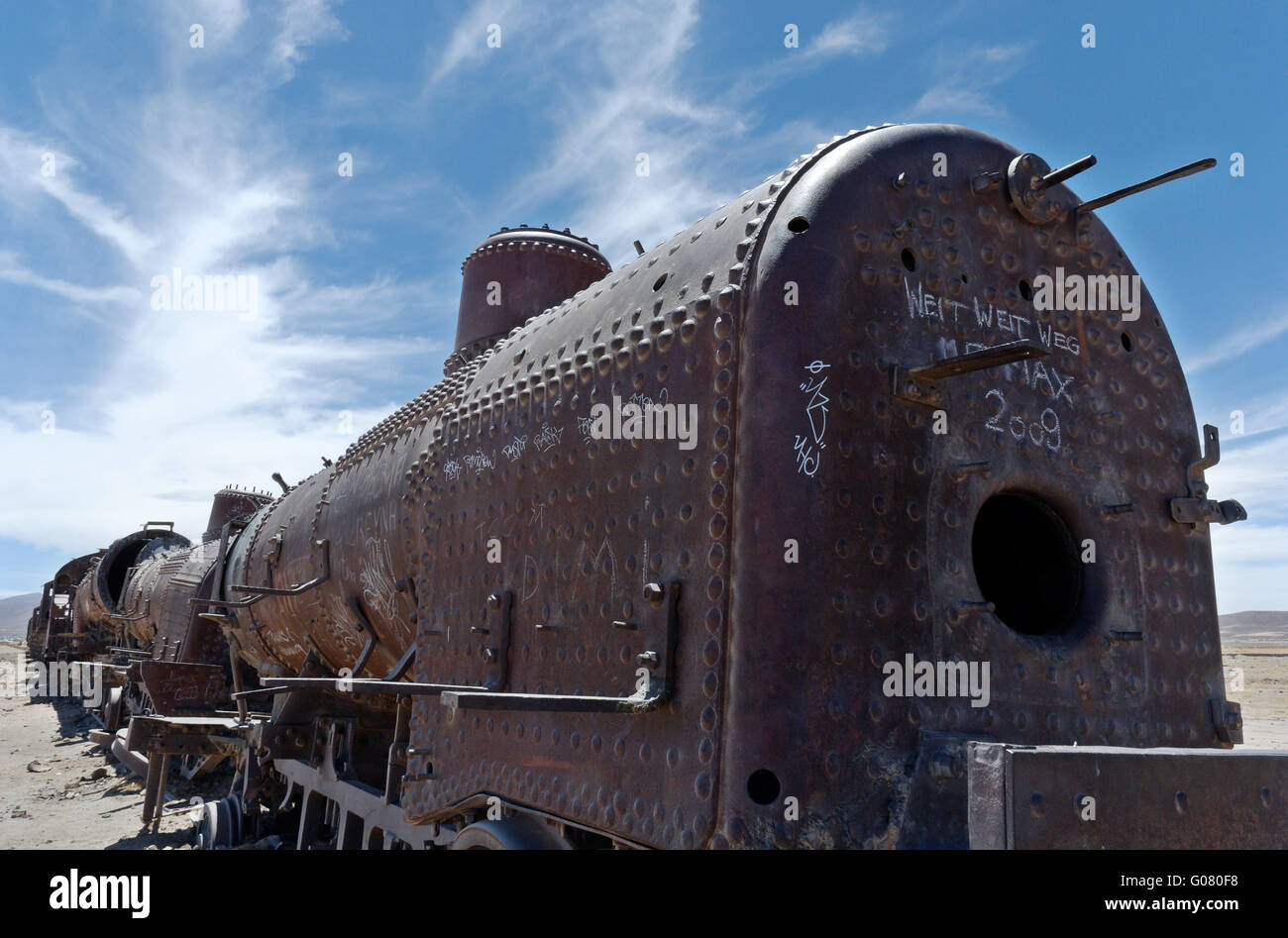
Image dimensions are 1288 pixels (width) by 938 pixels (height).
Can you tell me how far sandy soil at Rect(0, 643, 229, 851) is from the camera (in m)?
9.95

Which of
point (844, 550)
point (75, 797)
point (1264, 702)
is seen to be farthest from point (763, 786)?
point (1264, 702)

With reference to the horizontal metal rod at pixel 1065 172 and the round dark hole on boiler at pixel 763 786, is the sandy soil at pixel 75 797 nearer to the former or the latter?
the round dark hole on boiler at pixel 763 786

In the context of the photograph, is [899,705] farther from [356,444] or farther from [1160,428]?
[356,444]

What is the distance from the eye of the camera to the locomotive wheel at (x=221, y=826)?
27.2 ft

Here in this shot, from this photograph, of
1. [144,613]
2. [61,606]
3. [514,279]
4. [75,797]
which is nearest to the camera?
[514,279]

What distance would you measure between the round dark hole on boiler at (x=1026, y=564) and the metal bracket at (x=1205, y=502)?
19.8 inches

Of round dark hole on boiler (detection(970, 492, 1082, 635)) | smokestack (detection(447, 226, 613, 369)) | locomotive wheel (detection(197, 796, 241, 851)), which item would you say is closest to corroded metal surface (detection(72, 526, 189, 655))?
locomotive wheel (detection(197, 796, 241, 851))

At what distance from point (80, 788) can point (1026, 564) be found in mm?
14762

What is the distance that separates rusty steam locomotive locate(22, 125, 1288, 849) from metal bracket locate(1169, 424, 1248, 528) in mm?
16

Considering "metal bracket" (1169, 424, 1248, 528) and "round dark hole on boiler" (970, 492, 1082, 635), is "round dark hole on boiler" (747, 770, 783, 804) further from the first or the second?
"metal bracket" (1169, 424, 1248, 528)

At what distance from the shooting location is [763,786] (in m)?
2.30

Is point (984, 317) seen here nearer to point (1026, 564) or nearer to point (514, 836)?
point (1026, 564)

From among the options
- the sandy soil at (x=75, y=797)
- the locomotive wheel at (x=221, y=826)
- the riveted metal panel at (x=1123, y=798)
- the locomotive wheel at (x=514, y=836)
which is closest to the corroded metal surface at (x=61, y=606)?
the sandy soil at (x=75, y=797)
